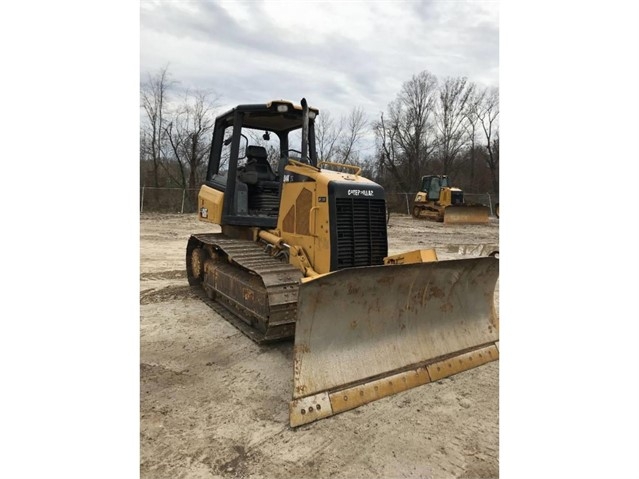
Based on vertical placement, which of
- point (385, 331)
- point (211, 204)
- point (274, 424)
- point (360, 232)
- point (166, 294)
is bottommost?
point (274, 424)

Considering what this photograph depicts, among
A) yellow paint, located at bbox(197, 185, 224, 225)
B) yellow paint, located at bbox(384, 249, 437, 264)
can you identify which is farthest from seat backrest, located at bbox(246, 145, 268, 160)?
yellow paint, located at bbox(384, 249, 437, 264)

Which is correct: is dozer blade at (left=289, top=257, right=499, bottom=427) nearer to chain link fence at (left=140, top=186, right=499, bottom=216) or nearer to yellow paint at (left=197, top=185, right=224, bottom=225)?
yellow paint at (left=197, top=185, right=224, bottom=225)

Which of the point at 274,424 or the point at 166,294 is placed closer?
the point at 274,424

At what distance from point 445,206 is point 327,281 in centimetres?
1861

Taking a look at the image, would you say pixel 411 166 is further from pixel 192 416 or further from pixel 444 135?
pixel 192 416

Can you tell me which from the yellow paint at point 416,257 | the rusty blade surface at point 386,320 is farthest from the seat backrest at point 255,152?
the rusty blade surface at point 386,320

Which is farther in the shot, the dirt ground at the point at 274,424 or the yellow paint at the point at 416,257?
the yellow paint at the point at 416,257

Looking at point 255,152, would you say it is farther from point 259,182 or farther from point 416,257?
point 416,257

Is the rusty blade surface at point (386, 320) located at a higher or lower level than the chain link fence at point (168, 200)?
lower

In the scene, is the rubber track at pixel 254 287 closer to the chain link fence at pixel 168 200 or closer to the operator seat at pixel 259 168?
the operator seat at pixel 259 168

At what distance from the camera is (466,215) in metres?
20.2

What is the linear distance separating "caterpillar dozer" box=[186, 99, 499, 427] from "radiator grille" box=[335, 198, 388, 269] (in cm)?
1

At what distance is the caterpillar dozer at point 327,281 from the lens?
3.13 metres

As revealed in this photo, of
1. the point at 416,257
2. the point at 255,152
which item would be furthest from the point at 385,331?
the point at 255,152
